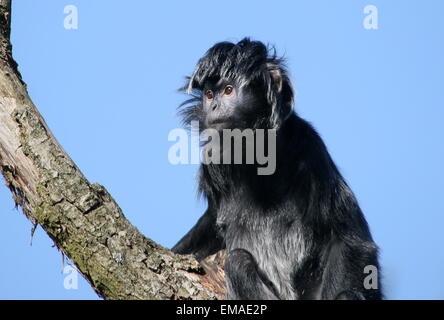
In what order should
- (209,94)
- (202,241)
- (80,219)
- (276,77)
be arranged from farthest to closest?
(202,241)
(276,77)
(209,94)
(80,219)

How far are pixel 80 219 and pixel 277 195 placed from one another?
9.75 feet

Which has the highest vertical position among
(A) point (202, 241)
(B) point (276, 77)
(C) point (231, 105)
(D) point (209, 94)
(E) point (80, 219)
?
(B) point (276, 77)

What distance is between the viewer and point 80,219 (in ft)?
25.8

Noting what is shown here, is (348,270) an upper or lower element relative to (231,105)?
lower

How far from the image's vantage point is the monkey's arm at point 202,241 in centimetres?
1050

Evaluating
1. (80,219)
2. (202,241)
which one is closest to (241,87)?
(202,241)

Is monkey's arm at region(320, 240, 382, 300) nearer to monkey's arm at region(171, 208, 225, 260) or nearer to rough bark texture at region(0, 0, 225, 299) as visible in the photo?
rough bark texture at region(0, 0, 225, 299)

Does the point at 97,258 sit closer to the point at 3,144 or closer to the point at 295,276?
the point at 3,144

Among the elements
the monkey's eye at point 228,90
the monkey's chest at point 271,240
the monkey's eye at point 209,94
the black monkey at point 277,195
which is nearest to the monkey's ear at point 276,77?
the black monkey at point 277,195

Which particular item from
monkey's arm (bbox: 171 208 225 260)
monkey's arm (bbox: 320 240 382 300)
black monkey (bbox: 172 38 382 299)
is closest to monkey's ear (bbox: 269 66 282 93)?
black monkey (bbox: 172 38 382 299)

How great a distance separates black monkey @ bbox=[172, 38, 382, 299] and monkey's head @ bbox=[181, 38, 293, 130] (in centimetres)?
1

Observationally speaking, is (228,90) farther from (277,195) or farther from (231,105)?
(277,195)

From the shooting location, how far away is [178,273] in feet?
26.5
